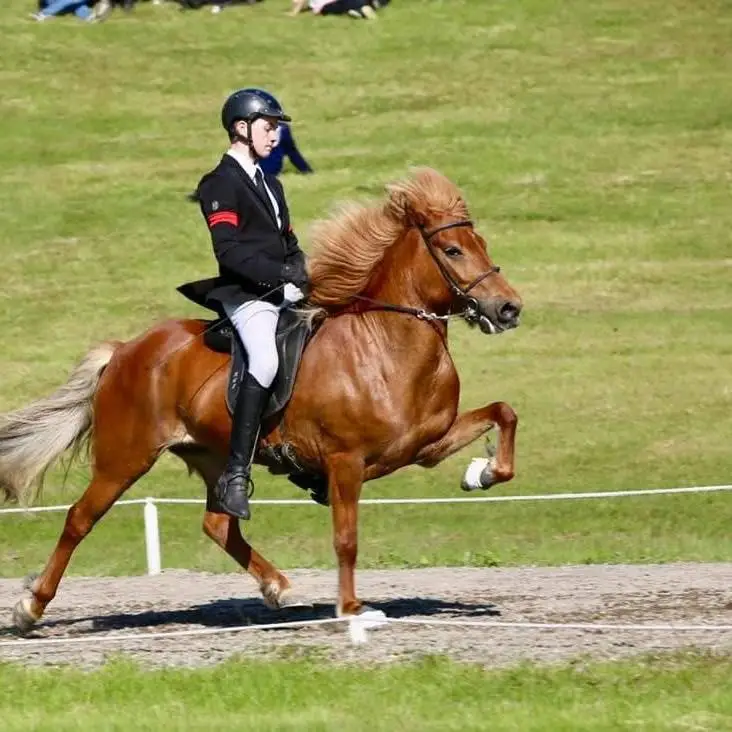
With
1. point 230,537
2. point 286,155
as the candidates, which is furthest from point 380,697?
point 286,155

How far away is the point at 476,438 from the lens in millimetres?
9258

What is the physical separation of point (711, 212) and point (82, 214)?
957 cm

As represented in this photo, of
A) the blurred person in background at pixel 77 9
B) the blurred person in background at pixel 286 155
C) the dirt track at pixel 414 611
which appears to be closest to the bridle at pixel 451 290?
the dirt track at pixel 414 611

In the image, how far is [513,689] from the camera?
7887mm

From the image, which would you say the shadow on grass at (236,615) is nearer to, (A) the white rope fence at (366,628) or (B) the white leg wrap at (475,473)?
(A) the white rope fence at (366,628)

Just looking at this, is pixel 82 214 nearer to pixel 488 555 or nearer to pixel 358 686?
pixel 488 555

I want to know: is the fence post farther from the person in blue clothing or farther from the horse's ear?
the person in blue clothing

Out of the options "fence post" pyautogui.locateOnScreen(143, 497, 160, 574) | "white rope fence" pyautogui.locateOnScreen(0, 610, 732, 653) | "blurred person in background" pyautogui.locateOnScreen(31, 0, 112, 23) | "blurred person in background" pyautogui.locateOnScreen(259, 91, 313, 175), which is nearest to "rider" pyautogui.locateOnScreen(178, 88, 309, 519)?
"white rope fence" pyautogui.locateOnScreen(0, 610, 732, 653)

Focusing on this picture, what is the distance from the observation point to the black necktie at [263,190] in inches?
377

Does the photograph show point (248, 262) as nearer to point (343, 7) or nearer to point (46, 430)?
point (46, 430)

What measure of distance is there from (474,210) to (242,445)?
17198 millimetres

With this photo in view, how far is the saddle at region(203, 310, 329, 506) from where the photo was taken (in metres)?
9.40

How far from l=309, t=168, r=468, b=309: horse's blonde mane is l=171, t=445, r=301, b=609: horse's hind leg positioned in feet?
4.28

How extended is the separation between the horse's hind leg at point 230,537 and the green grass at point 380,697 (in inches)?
62.9
